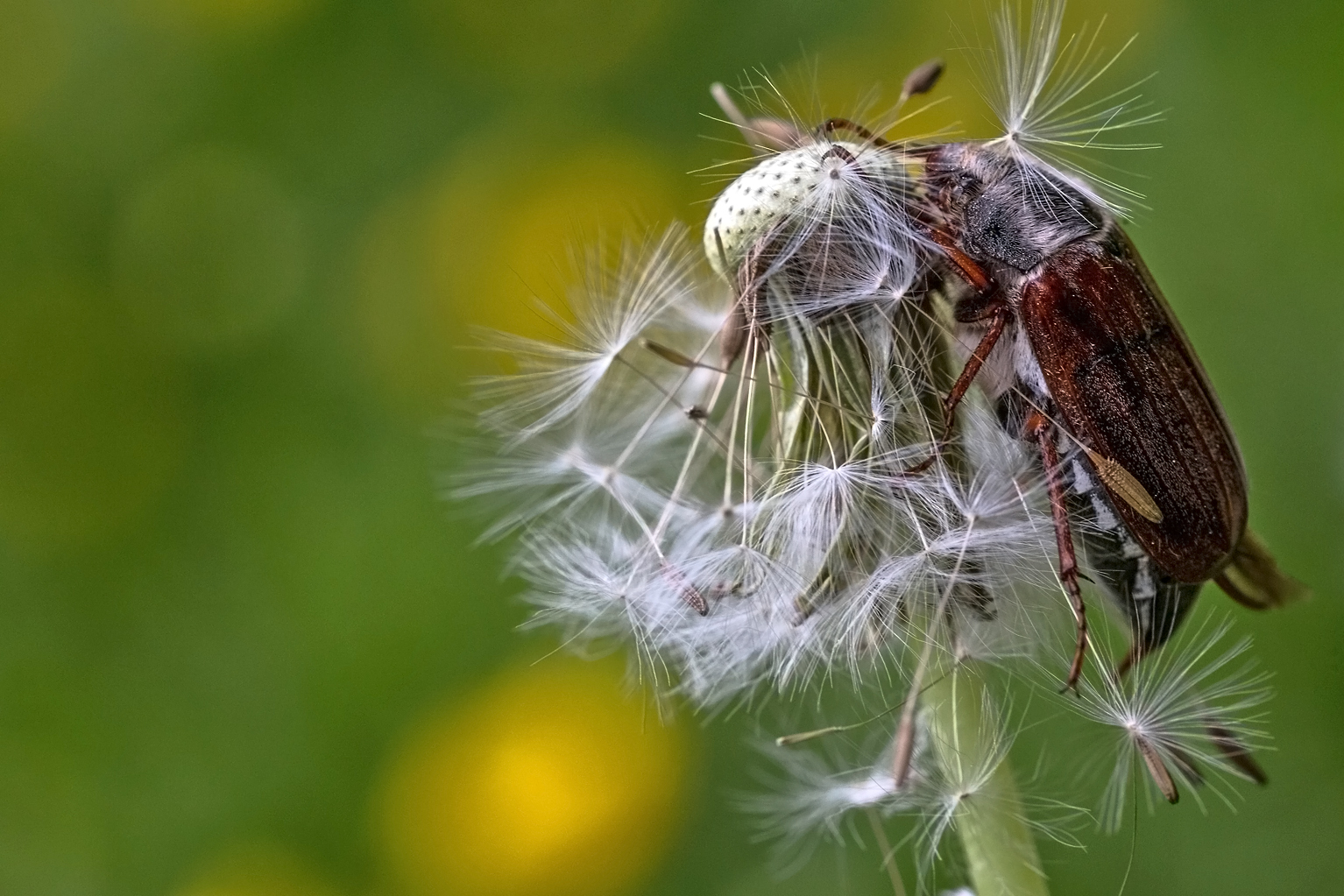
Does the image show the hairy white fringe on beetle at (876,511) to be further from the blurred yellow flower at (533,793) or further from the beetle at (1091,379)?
the blurred yellow flower at (533,793)

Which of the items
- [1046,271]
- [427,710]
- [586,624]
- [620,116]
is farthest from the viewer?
[620,116]

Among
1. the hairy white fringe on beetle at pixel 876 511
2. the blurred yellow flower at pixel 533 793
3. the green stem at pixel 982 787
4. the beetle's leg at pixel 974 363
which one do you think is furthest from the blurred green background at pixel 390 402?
the beetle's leg at pixel 974 363

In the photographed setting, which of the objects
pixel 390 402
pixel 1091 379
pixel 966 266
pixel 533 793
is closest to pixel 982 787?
pixel 1091 379

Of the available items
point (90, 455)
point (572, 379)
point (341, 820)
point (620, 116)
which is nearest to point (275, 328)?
point (90, 455)

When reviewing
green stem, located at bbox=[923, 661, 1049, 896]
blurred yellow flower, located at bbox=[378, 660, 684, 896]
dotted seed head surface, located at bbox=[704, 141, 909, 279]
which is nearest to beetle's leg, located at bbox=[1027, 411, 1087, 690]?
green stem, located at bbox=[923, 661, 1049, 896]

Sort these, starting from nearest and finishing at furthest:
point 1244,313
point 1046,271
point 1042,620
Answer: point 1046,271
point 1042,620
point 1244,313

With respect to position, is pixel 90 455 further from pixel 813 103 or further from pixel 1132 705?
pixel 1132 705

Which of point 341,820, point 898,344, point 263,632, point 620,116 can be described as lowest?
point 341,820
